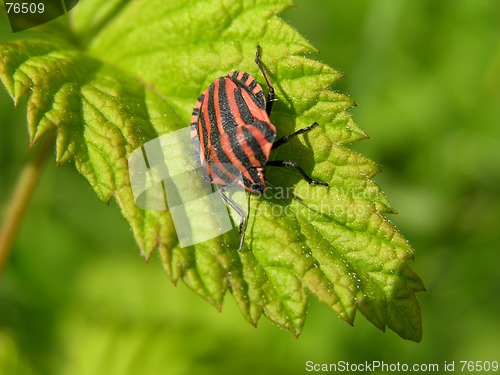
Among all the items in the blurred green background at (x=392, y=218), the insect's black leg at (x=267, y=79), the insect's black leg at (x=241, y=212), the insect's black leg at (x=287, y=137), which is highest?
the insect's black leg at (x=267, y=79)

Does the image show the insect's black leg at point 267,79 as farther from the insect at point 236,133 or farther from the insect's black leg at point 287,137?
the insect's black leg at point 287,137

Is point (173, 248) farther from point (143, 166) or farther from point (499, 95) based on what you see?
point (499, 95)

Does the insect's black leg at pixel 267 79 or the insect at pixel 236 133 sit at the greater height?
the insect's black leg at pixel 267 79

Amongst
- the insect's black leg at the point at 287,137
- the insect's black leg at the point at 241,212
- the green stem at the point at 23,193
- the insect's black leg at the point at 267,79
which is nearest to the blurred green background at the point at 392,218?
the green stem at the point at 23,193

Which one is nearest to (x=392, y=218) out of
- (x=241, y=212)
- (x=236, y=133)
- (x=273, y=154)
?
(x=273, y=154)

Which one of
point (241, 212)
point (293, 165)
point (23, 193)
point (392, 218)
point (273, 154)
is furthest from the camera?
point (392, 218)

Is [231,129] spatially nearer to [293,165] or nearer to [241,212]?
[293,165]

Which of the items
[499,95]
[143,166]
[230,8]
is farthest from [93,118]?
[499,95]

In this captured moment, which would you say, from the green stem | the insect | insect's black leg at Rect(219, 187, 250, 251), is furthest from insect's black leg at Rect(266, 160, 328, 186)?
the green stem

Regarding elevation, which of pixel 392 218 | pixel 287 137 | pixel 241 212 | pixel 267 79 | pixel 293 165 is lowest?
pixel 392 218
